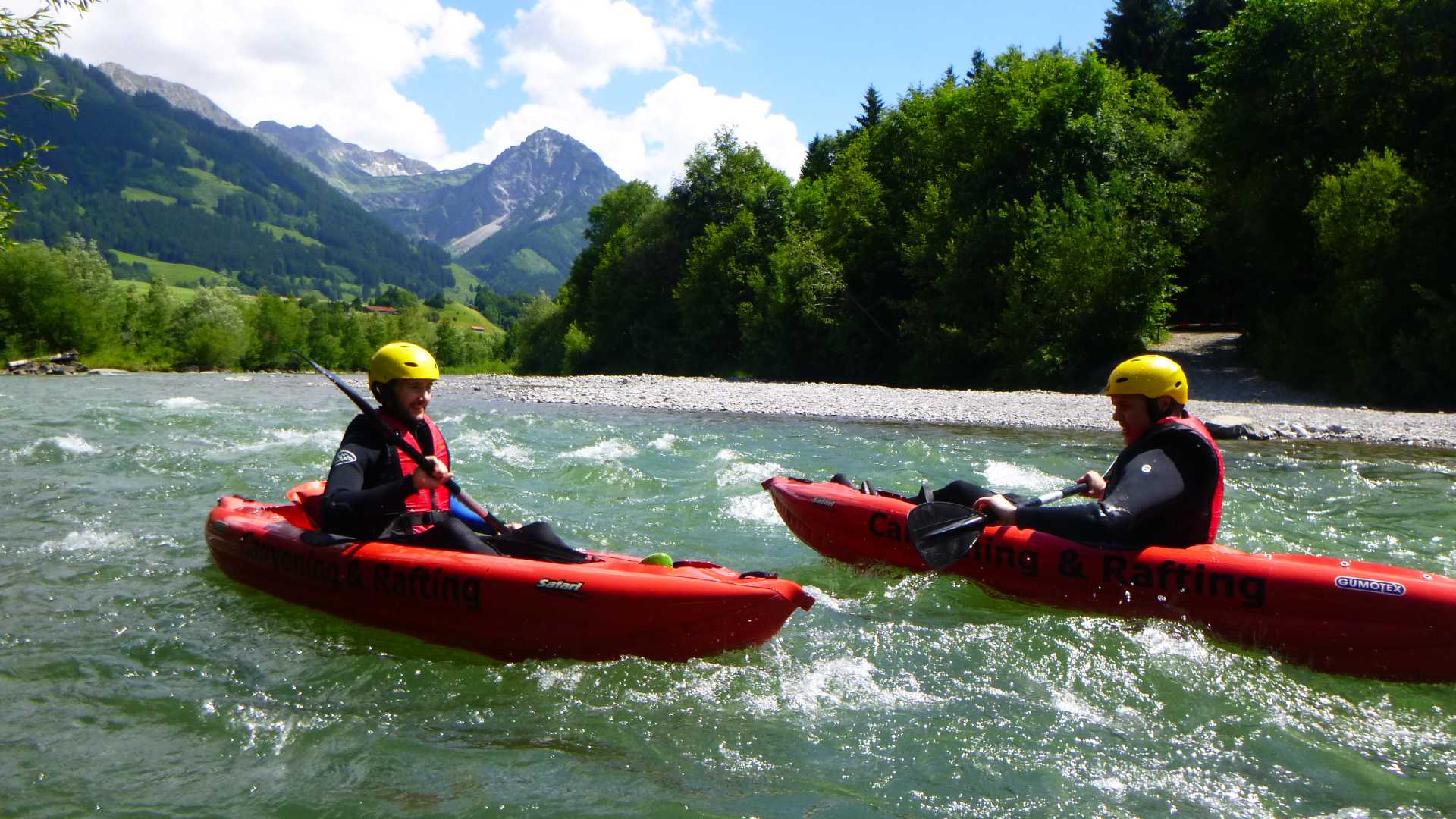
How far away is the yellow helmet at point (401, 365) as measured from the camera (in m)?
5.35

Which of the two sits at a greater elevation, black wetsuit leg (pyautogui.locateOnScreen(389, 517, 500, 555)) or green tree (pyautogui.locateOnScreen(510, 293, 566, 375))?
green tree (pyautogui.locateOnScreen(510, 293, 566, 375))

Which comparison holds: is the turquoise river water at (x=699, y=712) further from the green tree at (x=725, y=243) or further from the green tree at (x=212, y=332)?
the green tree at (x=212, y=332)

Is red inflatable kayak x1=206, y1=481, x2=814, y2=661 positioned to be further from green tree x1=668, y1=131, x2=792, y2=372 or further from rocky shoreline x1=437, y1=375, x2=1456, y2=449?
green tree x1=668, y1=131, x2=792, y2=372

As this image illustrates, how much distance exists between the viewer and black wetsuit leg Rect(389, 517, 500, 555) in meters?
5.36

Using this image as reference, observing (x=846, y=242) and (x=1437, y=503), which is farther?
(x=846, y=242)

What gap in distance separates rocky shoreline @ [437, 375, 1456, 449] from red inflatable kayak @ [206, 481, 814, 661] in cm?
1348

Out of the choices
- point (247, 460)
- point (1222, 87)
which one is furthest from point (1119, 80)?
point (247, 460)

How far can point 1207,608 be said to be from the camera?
534 cm

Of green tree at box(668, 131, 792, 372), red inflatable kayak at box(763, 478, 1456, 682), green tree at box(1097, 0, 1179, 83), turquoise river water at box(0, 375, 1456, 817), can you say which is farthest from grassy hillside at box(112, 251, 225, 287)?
red inflatable kayak at box(763, 478, 1456, 682)

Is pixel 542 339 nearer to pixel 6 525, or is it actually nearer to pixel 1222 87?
pixel 1222 87

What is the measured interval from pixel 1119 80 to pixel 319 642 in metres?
29.6

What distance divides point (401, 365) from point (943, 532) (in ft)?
10.0

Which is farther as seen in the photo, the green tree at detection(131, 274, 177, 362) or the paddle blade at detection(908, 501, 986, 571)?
the green tree at detection(131, 274, 177, 362)

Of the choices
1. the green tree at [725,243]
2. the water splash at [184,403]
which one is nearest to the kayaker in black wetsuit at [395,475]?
the water splash at [184,403]
